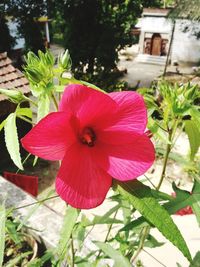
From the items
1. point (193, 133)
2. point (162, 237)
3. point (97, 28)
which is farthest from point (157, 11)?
point (193, 133)

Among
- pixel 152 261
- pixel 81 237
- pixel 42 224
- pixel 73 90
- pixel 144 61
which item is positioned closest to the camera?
pixel 73 90

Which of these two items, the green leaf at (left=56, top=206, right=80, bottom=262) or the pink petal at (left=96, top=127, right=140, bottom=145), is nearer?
the pink petal at (left=96, top=127, right=140, bottom=145)

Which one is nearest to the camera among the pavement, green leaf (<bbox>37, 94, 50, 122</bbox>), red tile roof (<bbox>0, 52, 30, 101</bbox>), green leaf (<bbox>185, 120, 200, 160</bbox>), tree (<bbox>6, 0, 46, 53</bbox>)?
green leaf (<bbox>37, 94, 50, 122</bbox>)

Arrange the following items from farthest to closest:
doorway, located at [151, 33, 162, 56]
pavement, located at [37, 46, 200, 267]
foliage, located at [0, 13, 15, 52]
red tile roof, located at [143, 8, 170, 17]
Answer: doorway, located at [151, 33, 162, 56] < red tile roof, located at [143, 8, 170, 17] < foliage, located at [0, 13, 15, 52] < pavement, located at [37, 46, 200, 267]

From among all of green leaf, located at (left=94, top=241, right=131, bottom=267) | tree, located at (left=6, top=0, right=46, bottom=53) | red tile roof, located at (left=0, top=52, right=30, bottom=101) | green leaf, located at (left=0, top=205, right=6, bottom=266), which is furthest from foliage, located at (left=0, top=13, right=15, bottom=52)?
green leaf, located at (left=0, top=205, right=6, bottom=266)

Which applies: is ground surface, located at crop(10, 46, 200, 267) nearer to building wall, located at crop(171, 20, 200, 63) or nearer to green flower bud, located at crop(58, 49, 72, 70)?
green flower bud, located at crop(58, 49, 72, 70)

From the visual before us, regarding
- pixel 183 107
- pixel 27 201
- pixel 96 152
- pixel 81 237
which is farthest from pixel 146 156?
pixel 27 201

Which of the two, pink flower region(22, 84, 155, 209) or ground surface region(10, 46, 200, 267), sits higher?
pink flower region(22, 84, 155, 209)

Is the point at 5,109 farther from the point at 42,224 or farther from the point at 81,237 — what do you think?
the point at 81,237
